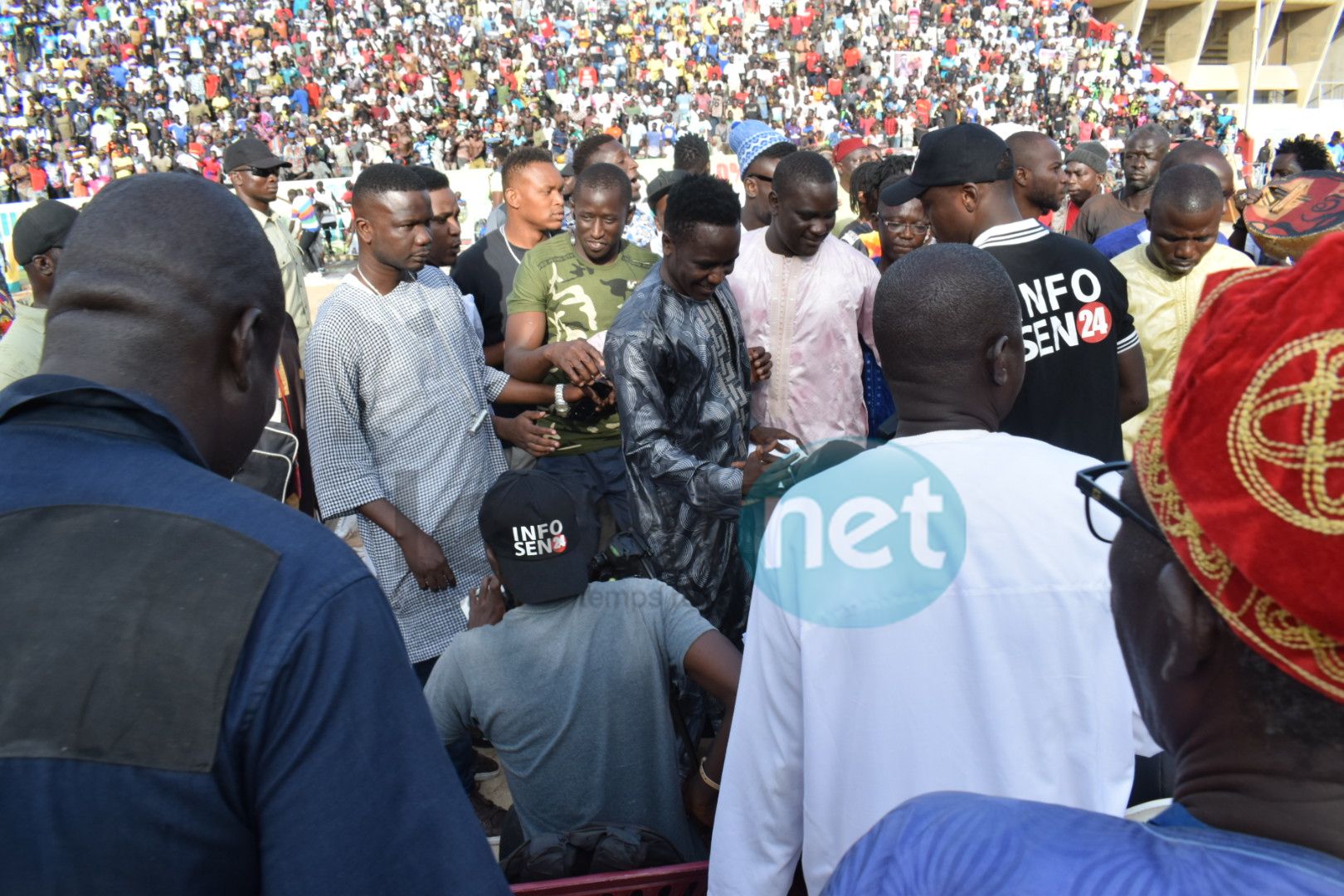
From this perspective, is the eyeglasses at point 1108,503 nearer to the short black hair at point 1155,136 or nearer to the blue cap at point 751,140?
the blue cap at point 751,140

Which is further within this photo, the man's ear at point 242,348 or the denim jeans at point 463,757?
the denim jeans at point 463,757

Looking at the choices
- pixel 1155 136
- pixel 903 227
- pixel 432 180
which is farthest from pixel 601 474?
pixel 1155 136

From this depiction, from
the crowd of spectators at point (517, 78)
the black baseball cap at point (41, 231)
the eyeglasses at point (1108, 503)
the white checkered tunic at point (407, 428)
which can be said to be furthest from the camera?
the crowd of spectators at point (517, 78)

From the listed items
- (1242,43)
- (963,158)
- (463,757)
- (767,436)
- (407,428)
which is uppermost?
(1242,43)

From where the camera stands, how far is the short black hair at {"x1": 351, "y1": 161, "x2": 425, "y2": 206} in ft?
11.5

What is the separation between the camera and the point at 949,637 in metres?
1.59

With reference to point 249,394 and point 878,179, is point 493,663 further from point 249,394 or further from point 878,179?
point 878,179

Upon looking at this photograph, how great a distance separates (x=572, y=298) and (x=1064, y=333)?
1987mm

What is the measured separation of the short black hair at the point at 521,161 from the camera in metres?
5.07

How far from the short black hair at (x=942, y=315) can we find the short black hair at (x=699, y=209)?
128 centimetres

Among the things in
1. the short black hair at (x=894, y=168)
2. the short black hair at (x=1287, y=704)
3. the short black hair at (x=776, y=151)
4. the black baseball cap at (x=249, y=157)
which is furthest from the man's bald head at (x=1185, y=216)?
the black baseball cap at (x=249, y=157)

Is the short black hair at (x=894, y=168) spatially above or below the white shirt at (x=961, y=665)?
above

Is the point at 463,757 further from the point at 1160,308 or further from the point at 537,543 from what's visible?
the point at 1160,308

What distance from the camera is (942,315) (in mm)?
1903
